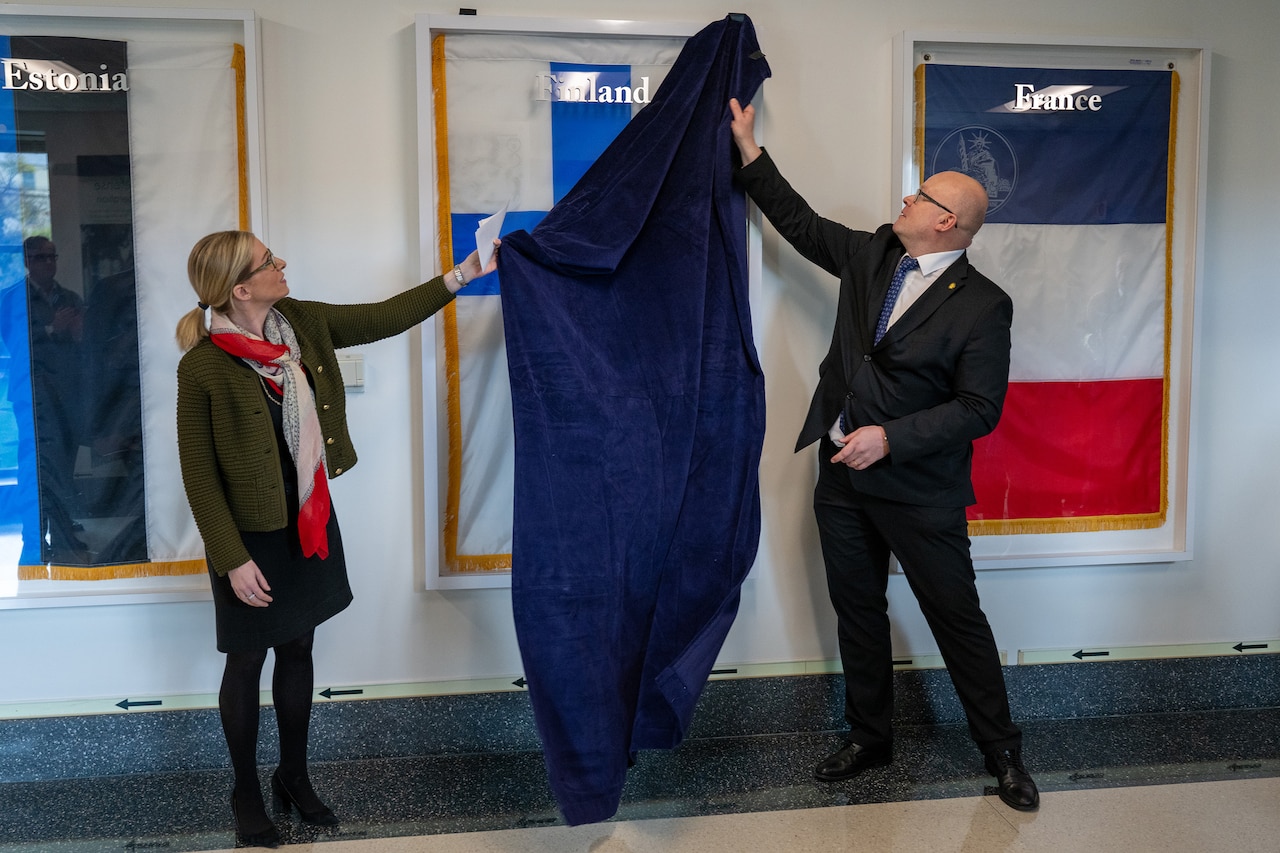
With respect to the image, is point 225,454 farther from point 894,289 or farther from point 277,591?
point 894,289

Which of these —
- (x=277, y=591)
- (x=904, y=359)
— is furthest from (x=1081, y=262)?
(x=277, y=591)

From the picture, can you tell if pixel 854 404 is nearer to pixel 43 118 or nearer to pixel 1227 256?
pixel 1227 256

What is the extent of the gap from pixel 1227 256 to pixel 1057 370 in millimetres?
597

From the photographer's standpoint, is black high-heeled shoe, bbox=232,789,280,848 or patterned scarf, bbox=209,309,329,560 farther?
black high-heeled shoe, bbox=232,789,280,848

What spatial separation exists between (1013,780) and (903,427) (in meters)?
0.88

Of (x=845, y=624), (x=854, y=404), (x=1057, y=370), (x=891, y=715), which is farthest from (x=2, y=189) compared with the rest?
(x=1057, y=370)

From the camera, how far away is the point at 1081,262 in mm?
2523

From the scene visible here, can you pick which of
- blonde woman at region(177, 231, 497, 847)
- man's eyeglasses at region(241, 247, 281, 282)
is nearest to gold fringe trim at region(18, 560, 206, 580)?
blonde woman at region(177, 231, 497, 847)

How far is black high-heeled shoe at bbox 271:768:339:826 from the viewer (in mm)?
2100

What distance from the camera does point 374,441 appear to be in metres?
2.37

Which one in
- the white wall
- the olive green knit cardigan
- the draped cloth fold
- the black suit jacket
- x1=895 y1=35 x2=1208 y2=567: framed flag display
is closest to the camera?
the olive green knit cardigan

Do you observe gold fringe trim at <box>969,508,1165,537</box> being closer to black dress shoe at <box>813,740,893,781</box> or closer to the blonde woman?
black dress shoe at <box>813,740,893,781</box>

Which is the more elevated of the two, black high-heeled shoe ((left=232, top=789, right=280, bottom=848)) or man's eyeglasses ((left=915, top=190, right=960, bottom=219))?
man's eyeglasses ((left=915, top=190, right=960, bottom=219))

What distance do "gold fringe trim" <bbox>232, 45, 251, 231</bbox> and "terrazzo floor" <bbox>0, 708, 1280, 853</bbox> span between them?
1367mm
